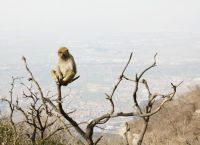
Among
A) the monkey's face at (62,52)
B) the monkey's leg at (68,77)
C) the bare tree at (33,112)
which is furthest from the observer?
the bare tree at (33,112)

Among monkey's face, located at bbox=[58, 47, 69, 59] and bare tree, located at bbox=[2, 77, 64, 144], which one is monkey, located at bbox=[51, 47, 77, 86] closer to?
monkey's face, located at bbox=[58, 47, 69, 59]

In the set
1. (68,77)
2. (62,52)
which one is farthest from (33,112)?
(68,77)

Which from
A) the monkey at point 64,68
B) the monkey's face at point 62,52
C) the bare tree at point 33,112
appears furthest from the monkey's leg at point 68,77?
the bare tree at point 33,112

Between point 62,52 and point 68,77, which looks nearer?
point 68,77

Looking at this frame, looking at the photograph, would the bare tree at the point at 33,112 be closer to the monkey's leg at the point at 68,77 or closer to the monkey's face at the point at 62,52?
the monkey's leg at the point at 68,77

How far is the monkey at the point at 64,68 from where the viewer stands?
175 inches

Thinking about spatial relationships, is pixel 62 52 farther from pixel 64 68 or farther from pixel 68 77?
pixel 68 77

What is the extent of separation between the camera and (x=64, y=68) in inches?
182

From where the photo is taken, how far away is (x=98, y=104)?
170 metres

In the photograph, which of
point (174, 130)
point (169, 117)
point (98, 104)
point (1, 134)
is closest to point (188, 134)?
point (174, 130)

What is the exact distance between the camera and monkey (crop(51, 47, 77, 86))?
14.6 feet

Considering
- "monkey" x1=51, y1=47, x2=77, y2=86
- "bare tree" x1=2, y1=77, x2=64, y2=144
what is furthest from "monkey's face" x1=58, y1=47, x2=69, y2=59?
"bare tree" x1=2, y1=77, x2=64, y2=144

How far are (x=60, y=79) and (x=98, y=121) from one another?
0.54 metres

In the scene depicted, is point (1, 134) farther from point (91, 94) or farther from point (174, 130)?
point (91, 94)
